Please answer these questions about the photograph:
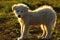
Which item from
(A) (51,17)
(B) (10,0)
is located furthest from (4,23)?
(B) (10,0)

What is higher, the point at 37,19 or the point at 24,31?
the point at 37,19

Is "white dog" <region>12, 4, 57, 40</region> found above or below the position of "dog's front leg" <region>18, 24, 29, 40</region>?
above

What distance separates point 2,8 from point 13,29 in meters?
3.82

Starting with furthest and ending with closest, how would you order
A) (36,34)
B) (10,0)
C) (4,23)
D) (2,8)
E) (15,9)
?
1. (10,0)
2. (2,8)
3. (4,23)
4. (36,34)
5. (15,9)

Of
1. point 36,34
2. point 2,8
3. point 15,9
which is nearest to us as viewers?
point 15,9

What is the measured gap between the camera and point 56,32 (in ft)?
32.1

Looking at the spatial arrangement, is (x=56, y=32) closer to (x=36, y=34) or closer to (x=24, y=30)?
(x=36, y=34)

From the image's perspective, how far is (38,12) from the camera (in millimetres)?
8922

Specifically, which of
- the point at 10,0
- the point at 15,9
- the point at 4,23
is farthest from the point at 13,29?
the point at 10,0

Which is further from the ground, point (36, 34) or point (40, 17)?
point (40, 17)

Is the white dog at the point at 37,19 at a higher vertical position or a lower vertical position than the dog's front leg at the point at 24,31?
higher

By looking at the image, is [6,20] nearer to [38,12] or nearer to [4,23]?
[4,23]

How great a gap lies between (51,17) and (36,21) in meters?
0.51

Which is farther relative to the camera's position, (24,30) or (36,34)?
(36,34)
